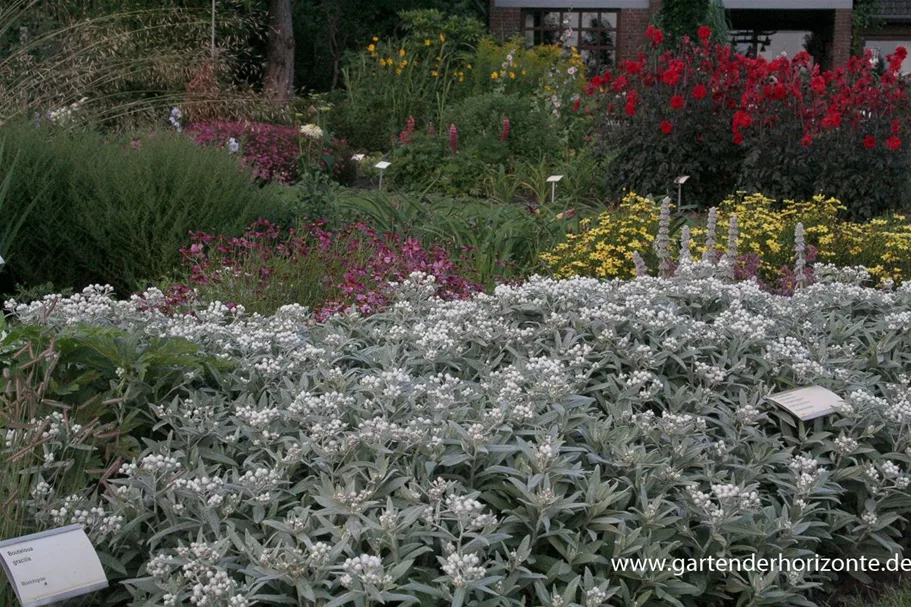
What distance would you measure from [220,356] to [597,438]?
3.95ft

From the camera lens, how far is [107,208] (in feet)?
20.3

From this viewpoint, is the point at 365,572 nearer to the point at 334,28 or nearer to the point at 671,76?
the point at 671,76

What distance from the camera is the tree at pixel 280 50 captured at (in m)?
16.4

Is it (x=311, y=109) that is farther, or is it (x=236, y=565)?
(x=311, y=109)

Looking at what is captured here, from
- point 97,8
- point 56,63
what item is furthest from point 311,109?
point 56,63

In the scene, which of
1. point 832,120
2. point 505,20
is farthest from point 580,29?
point 832,120

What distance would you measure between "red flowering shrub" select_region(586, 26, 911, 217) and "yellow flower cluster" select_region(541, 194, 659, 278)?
202 centimetres

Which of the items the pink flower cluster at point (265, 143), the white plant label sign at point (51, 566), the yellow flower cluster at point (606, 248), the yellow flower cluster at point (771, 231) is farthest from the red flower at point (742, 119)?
the white plant label sign at point (51, 566)

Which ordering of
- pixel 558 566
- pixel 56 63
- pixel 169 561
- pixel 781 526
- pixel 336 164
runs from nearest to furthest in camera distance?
pixel 169 561
pixel 558 566
pixel 781 526
pixel 56 63
pixel 336 164

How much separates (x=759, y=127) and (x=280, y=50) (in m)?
10.0

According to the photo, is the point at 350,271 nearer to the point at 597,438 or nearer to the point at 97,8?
the point at 597,438

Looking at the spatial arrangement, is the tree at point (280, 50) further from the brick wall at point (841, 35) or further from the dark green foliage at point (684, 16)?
the brick wall at point (841, 35)

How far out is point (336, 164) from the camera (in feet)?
38.4

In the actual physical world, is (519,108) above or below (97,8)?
below
